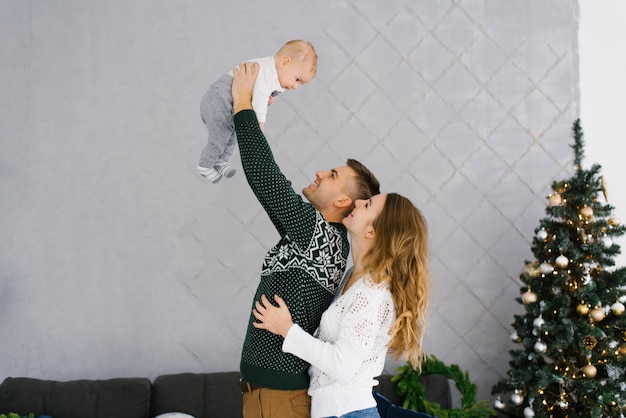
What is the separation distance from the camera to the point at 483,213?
363 centimetres

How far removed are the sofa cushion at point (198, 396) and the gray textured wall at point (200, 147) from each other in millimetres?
330

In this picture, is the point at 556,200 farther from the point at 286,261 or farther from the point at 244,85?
the point at 244,85

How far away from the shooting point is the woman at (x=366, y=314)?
173cm

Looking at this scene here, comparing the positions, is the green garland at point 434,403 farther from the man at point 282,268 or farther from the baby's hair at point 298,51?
the baby's hair at point 298,51

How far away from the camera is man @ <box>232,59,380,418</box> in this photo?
1742mm

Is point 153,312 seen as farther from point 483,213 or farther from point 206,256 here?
point 483,213

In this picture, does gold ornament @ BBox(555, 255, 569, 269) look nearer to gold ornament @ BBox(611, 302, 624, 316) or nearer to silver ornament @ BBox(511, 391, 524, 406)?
gold ornament @ BBox(611, 302, 624, 316)

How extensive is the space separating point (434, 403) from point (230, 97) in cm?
185

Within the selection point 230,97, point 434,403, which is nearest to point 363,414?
point 230,97

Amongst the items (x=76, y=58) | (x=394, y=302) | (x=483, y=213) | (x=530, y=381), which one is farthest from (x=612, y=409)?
(x=76, y=58)

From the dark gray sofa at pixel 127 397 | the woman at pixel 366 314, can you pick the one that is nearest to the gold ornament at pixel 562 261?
the dark gray sofa at pixel 127 397

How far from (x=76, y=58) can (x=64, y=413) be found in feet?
5.61

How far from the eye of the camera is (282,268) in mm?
1848

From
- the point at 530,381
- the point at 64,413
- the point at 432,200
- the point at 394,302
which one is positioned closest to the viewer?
the point at 394,302
